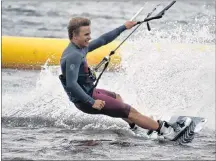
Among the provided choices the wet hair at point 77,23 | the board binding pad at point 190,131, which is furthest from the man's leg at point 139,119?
the wet hair at point 77,23

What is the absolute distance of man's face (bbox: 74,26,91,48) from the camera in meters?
8.91

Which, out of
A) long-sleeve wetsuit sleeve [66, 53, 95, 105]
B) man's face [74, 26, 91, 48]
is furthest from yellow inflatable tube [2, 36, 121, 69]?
long-sleeve wetsuit sleeve [66, 53, 95, 105]

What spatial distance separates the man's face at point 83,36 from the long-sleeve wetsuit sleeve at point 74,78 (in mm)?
163

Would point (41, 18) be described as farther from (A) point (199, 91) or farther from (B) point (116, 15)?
(A) point (199, 91)

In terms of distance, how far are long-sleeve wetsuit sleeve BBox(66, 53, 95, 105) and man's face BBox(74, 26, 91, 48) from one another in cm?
16

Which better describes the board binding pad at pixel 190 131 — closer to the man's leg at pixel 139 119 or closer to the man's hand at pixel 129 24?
the man's leg at pixel 139 119

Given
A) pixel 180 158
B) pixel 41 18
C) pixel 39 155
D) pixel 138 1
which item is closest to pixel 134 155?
pixel 180 158

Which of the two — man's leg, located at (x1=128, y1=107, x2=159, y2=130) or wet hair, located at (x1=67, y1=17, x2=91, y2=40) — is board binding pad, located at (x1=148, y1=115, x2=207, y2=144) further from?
wet hair, located at (x1=67, y1=17, x2=91, y2=40)

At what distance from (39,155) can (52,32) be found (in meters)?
8.59

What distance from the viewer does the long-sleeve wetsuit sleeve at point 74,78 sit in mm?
8812

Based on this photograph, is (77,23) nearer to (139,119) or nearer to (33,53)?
(139,119)

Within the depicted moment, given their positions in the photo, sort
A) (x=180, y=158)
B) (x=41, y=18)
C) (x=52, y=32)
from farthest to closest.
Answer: (x=41, y=18) → (x=52, y=32) → (x=180, y=158)

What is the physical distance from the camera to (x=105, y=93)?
941cm

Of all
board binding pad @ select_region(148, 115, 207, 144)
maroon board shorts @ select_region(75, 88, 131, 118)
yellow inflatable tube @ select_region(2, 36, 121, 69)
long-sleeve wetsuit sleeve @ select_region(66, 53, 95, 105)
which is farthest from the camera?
yellow inflatable tube @ select_region(2, 36, 121, 69)
